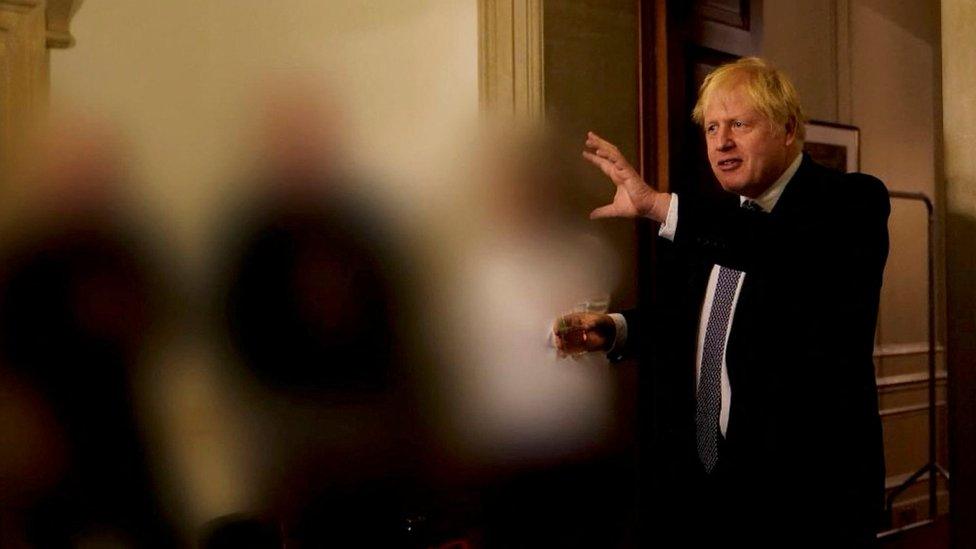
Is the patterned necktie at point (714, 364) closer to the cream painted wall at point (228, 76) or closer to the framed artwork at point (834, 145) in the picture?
the cream painted wall at point (228, 76)

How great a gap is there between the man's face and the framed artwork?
5.78 feet

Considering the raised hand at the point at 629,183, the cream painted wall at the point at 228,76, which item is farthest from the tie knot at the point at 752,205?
the cream painted wall at the point at 228,76

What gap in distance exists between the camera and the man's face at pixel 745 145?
157 centimetres

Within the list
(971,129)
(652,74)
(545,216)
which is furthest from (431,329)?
(971,129)

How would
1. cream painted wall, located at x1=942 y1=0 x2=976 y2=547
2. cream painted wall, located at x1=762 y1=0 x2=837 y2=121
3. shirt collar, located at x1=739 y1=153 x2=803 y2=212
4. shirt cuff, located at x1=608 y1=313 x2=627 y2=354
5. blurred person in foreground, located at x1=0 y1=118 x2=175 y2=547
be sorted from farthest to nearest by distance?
cream painted wall, located at x1=762 y1=0 x2=837 y2=121 → shirt cuff, located at x1=608 y1=313 x2=627 y2=354 → cream painted wall, located at x1=942 y1=0 x2=976 y2=547 → shirt collar, located at x1=739 y1=153 x2=803 y2=212 → blurred person in foreground, located at x1=0 y1=118 x2=175 y2=547

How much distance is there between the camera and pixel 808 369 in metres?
1.46

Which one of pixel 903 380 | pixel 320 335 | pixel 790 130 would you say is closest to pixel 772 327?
pixel 790 130

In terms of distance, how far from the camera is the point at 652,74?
7.20 ft

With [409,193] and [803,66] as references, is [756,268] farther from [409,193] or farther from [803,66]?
[803,66]

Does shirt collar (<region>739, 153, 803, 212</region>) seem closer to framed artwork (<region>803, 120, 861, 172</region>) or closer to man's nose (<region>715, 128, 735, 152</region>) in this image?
man's nose (<region>715, 128, 735, 152</region>)

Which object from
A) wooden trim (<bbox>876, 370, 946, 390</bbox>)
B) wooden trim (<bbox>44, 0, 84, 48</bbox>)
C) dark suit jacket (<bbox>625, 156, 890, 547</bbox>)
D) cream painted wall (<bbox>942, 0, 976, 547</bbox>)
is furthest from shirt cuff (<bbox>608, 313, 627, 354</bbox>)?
wooden trim (<bbox>876, 370, 946, 390</bbox>)

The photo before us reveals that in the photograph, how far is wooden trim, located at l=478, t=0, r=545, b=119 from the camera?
74.0 inches

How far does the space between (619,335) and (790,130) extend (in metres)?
0.61

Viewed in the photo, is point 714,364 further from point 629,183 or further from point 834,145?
point 834,145
